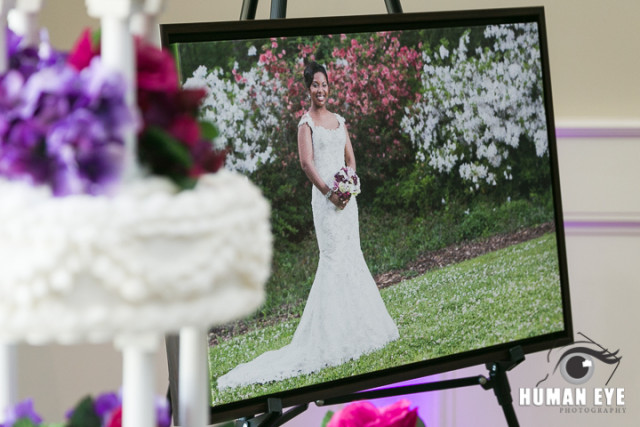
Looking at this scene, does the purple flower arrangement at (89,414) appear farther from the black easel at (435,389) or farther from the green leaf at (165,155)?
the black easel at (435,389)

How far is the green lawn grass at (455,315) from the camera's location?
1194 mm

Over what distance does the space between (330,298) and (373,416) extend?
57cm

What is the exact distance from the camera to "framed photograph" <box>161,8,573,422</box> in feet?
3.84

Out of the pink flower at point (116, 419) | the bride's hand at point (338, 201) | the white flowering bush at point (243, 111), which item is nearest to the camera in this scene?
the pink flower at point (116, 419)

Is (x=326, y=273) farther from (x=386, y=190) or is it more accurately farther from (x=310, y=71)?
(x=310, y=71)

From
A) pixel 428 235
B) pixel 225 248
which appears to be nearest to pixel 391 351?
pixel 428 235

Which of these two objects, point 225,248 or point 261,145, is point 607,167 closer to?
point 261,145

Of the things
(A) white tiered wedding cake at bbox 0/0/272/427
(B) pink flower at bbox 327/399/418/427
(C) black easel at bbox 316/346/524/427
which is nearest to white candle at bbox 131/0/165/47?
(A) white tiered wedding cake at bbox 0/0/272/427

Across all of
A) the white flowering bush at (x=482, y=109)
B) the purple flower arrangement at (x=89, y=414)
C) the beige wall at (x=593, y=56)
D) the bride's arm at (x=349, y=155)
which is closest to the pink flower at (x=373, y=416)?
the purple flower arrangement at (x=89, y=414)

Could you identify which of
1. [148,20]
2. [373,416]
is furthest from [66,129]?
[373,416]

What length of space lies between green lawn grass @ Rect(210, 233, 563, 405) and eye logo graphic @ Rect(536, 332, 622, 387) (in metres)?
0.75

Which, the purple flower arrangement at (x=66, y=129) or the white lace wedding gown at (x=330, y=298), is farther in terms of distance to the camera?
the white lace wedding gown at (x=330, y=298)

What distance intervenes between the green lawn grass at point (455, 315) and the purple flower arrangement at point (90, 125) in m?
0.78

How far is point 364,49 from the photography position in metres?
1.29
